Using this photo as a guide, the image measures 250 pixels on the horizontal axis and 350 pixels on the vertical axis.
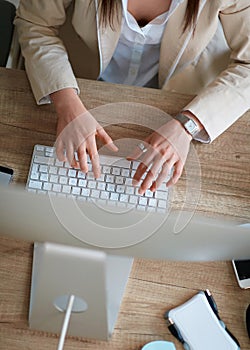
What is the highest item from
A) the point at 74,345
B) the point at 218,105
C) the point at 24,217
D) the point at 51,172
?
the point at 24,217

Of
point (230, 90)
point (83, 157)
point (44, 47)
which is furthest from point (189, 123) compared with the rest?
point (44, 47)

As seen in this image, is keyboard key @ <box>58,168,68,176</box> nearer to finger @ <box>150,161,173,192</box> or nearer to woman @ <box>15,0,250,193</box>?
woman @ <box>15,0,250,193</box>

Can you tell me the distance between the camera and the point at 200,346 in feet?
2.72

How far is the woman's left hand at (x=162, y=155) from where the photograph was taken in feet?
3.05

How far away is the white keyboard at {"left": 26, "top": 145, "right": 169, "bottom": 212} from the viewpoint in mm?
926

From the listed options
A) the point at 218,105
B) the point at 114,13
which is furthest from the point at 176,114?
the point at 114,13

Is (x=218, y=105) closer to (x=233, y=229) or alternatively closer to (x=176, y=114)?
(x=176, y=114)

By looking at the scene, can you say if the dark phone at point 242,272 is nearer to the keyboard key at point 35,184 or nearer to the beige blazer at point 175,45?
the beige blazer at point 175,45

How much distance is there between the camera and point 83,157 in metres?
0.93

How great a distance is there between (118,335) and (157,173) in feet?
0.92

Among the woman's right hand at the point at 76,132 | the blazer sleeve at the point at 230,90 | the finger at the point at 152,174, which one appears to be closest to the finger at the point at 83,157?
the woman's right hand at the point at 76,132

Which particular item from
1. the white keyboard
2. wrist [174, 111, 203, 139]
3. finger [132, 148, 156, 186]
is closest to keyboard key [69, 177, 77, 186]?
the white keyboard

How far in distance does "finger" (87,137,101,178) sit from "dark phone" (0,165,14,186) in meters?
0.14

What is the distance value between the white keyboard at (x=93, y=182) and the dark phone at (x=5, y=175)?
3cm
